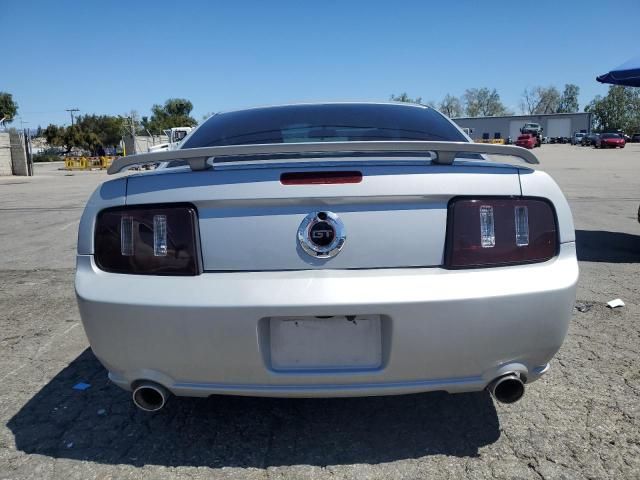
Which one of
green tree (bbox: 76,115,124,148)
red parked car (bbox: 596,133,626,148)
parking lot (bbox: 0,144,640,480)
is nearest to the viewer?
parking lot (bbox: 0,144,640,480)

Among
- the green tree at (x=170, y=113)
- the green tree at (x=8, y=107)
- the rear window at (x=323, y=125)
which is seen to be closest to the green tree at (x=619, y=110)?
the green tree at (x=170, y=113)

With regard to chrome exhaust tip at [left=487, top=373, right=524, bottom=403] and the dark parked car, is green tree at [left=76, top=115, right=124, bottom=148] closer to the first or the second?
the dark parked car

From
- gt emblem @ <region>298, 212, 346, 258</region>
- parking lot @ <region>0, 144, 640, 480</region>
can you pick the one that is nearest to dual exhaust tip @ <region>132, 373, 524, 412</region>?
parking lot @ <region>0, 144, 640, 480</region>

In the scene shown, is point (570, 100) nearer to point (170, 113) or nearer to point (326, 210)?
point (170, 113)

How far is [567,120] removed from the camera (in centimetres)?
7744

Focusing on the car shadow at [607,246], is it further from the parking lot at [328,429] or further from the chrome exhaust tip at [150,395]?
the chrome exhaust tip at [150,395]

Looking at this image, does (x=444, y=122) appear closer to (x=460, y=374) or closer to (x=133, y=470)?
(x=460, y=374)

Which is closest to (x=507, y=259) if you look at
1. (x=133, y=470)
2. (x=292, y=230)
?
(x=292, y=230)

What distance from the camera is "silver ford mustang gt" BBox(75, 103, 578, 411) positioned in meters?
1.80

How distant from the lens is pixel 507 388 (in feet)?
6.54

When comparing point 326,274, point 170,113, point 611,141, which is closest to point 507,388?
point 326,274

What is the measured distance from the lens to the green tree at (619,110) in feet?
312

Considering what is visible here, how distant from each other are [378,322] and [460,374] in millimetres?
403

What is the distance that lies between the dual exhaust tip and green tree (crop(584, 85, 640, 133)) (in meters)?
111
